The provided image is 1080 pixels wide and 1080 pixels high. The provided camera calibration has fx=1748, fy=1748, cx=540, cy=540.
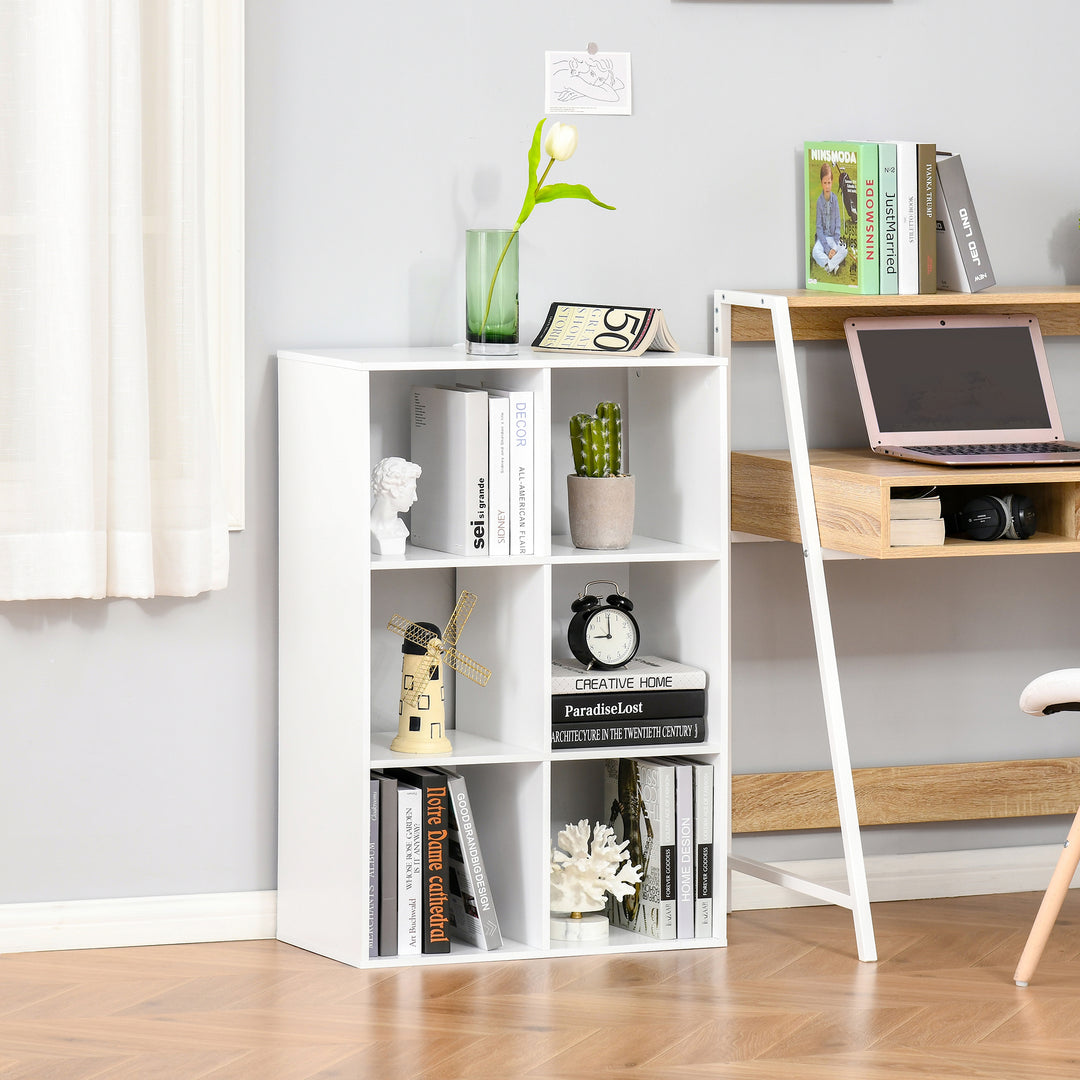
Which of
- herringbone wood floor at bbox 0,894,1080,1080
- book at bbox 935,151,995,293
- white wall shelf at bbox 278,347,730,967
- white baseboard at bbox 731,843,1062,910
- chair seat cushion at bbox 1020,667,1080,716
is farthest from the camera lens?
white baseboard at bbox 731,843,1062,910

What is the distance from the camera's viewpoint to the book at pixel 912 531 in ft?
8.77

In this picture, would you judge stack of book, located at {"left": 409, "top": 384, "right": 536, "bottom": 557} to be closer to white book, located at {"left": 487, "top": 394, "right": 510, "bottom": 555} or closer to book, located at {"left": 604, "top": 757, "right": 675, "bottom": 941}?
white book, located at {"left": 487, "top": 394, "right": 510, "bottom": 555}

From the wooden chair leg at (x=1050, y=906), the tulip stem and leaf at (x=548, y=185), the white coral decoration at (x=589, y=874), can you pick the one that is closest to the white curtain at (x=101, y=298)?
the tulip stem and leaf at (x=548, y=185)

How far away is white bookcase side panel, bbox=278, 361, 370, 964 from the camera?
270 centimetres

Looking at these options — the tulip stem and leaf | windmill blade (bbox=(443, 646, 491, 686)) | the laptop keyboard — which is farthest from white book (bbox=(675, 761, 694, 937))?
the tulip stem and leaf

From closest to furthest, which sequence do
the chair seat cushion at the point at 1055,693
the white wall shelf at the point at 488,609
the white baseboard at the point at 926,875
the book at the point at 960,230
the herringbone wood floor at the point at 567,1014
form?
the herringbone wood floor at the point at 567,1014, the chair seat cushion at the point at 1055,693, the white wall shelf at the point at 488,609, the book at the point at 960,230, the white baseboard at the point at 926,875

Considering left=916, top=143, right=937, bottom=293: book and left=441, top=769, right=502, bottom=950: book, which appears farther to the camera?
left=916, top=143, right=937, bottom=293: book

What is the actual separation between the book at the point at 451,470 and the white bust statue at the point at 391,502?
7 centimetres

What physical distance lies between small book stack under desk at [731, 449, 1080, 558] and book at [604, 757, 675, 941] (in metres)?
0.46

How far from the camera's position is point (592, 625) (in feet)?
9.50

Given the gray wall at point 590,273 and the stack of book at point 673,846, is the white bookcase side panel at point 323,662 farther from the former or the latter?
the stack of book at point 673,846

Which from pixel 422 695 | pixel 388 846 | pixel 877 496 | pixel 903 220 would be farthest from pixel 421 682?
pixel 903 220

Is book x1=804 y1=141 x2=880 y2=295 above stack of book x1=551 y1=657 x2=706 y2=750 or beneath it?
above

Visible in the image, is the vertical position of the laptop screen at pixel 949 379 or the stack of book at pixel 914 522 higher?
the laptop screen at pixel 949 379
